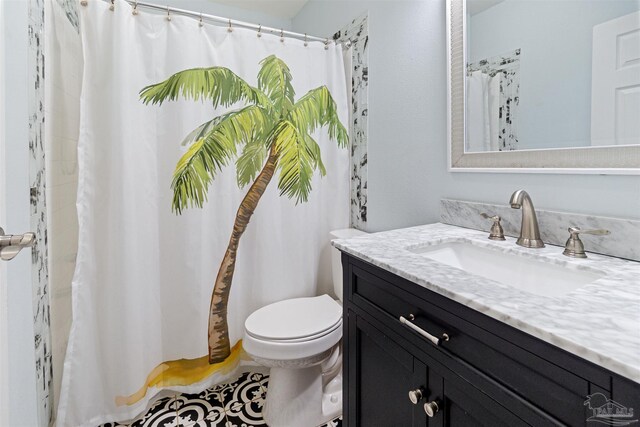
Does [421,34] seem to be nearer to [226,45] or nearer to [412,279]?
[226,45]

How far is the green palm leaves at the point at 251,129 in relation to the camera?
164 centimetres

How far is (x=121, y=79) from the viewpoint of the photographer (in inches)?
57.9

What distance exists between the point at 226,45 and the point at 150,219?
0.94 metres

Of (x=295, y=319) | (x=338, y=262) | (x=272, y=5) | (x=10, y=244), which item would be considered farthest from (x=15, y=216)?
(x=272, y=5)

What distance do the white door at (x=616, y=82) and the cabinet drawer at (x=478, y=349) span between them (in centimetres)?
69

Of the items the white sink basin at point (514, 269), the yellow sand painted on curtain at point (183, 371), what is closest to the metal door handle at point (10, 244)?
the white sink basin at point (514, 269)

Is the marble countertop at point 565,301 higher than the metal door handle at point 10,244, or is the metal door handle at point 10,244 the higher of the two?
the metal door handle at point 10,244

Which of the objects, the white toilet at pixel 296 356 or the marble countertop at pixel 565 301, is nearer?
the marble countertop at pixel 565 301

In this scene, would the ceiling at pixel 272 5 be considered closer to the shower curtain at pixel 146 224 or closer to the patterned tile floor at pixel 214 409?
the shower curtain at pixel 146 224

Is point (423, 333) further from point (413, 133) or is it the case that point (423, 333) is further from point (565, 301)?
point (413, 133)

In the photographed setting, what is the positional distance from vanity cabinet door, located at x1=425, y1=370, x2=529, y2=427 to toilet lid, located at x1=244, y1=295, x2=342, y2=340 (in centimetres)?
74

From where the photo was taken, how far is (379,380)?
3.15 ft

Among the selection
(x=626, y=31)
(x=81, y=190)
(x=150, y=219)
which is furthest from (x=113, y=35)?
(x=626, y=31)

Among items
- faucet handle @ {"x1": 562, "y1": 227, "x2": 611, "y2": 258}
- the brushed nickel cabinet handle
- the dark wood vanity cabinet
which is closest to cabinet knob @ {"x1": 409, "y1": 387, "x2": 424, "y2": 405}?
the dark wood vanity cabinet
